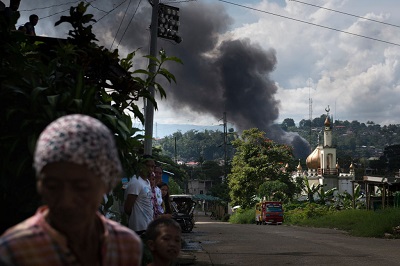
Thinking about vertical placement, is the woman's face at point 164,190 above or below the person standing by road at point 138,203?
above

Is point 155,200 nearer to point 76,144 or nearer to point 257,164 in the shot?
point 76,144

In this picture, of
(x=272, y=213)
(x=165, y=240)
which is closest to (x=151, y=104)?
(x=165, y=240)

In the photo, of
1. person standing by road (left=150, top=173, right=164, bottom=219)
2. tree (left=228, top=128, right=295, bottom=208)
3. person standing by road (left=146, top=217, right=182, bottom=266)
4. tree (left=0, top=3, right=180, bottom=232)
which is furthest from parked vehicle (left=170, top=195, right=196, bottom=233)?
tree (left=228, top=128, right=295, bottom=208)

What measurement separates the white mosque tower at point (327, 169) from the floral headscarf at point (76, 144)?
98136 millimetres

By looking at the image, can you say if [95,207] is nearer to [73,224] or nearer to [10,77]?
[73,224]

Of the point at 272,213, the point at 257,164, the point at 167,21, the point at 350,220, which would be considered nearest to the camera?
the point at 167,21

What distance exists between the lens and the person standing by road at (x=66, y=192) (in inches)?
80.6

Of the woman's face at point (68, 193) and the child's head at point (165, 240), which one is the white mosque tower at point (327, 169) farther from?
the woman's face at point (68, 193)

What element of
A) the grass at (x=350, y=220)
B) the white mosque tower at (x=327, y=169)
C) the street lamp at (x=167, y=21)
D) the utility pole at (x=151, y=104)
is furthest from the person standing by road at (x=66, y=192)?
the white mosque tower at (x=327, y=169)

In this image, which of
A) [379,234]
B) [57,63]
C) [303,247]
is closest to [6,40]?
[57,63]

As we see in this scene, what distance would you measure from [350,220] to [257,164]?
122ft

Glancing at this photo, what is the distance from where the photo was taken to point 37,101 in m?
5.17

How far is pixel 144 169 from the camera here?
6504 millimetres

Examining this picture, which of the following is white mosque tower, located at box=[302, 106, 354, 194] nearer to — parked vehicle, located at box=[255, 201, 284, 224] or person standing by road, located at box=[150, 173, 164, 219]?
parked vehicle, located at box=[255, 201, 284, 224]
